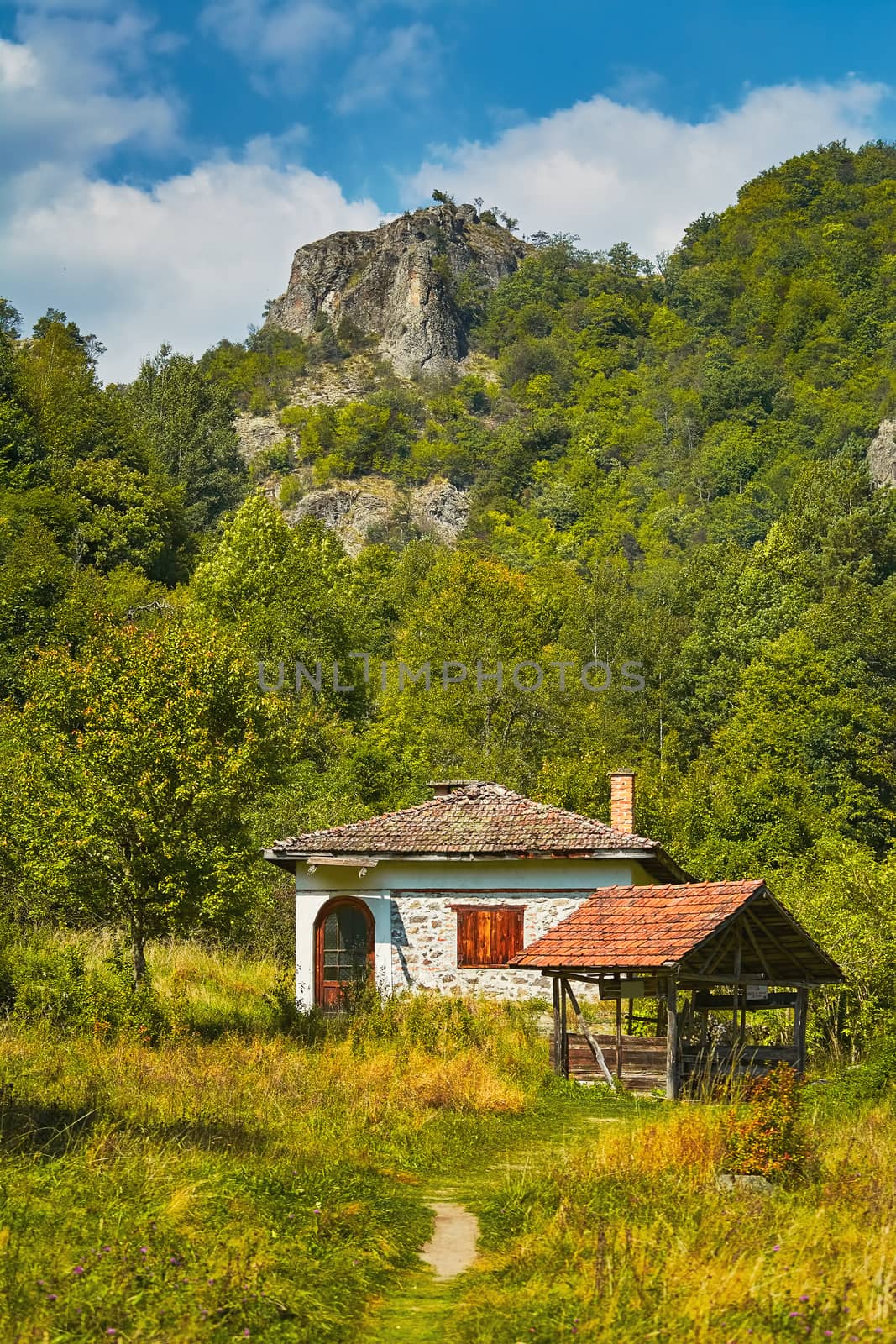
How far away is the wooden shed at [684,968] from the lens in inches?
687

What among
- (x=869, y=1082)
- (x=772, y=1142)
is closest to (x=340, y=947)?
(x=869, y=1082)

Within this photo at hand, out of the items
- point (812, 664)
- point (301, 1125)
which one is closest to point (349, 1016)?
point (301, 1125)

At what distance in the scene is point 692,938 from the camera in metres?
17.1

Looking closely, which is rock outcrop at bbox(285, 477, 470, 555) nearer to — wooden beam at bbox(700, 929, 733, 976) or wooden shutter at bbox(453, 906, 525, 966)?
wooden shutter at bbox(453, 906, 525, 966)

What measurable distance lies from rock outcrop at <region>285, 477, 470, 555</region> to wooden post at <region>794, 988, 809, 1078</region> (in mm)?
A: 87628

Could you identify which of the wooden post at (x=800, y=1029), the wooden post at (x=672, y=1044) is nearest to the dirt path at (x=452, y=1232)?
the wooden post at (x=672, y=1044)

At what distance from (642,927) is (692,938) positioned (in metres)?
1.27

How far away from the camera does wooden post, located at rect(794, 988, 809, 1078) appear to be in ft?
59.1

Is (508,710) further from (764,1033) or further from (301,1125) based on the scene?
(301,1125)

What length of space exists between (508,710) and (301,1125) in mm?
34178

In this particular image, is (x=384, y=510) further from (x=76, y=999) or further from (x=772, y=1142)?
(x=772, y=1142)

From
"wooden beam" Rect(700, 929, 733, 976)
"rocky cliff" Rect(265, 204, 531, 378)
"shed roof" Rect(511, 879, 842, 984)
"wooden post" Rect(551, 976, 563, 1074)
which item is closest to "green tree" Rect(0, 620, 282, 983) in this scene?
"wooden post" Rect(551, 976, 563, 1074)

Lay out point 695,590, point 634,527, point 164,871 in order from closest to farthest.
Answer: point 164,871
point 695,590
point 634,527

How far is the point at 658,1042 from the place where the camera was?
721 inches
